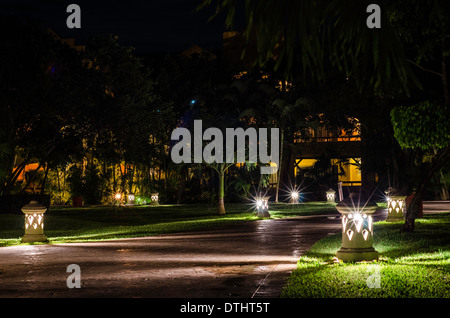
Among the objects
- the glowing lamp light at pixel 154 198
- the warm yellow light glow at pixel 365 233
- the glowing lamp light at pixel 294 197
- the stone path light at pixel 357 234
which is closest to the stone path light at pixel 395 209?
the stone path light at pixel 357 234

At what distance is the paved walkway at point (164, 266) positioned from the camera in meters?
9.99

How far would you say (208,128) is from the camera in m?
34.4

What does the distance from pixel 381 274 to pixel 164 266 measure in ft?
13.6

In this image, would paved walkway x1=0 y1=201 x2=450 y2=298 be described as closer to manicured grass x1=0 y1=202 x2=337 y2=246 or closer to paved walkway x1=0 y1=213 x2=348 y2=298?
paved walkway x1=0 y1=213 x2=348 y2=298

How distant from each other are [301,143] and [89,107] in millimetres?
26400

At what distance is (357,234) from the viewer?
40.9 ft

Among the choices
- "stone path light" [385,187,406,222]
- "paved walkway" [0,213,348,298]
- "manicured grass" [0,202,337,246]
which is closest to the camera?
"paved walkway" [0,213,348,298]

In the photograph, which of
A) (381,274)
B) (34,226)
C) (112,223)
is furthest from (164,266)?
(112,223)

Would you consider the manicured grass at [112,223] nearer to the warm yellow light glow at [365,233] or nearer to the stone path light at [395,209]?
the stone path light at [395,209]

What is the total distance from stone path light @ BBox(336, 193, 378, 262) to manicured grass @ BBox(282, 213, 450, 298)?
0.28 m

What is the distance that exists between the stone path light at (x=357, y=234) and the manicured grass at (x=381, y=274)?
282 mm

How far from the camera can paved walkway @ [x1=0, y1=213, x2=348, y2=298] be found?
9.99 meters

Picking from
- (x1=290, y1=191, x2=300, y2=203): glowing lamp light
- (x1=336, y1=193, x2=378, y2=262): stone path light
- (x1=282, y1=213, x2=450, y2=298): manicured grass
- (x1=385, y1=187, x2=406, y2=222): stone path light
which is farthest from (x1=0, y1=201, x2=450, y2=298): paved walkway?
(x1=290, y1=191, x2=300, y2=203): glowing lamp light
